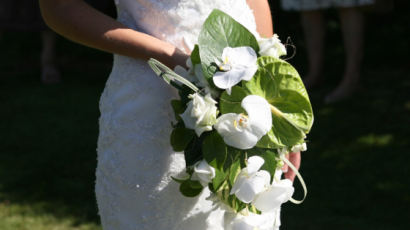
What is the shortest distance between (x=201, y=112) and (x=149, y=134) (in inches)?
14.3

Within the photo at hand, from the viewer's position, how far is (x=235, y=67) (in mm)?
1612

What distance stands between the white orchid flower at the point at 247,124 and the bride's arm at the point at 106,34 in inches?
9.9

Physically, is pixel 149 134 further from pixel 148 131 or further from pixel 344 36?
pixel 344 36

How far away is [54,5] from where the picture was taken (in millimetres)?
1777

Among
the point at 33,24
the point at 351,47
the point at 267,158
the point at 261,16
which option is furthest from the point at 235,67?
the point at 33,24

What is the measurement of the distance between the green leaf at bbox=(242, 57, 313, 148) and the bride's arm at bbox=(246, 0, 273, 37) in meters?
0.41

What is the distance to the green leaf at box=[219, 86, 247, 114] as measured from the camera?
1.62 metres

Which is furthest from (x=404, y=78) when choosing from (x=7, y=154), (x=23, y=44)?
(x=23, y=44)

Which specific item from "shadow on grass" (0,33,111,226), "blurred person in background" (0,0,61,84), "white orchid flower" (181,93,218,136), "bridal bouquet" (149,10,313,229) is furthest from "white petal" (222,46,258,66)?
"blurred person in background" (0,0,61,84)

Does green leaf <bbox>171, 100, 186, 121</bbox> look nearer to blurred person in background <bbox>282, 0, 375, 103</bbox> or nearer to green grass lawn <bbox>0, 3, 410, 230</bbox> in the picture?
green grass lawn <bbox>0, 3, 410, 230</bbox>

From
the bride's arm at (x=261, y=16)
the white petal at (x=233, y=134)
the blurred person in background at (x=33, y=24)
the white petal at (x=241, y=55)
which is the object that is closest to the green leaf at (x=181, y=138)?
the white petal at (x=233, y=134)

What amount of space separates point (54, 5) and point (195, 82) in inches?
17.4

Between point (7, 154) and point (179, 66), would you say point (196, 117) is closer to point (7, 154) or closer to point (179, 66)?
point (179, 66)

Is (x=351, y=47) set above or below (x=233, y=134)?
below
